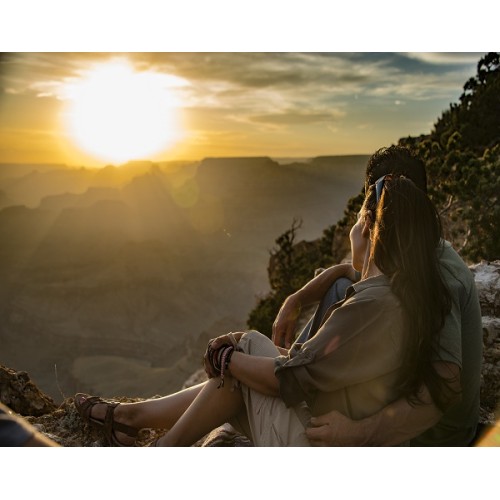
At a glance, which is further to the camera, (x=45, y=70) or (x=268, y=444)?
(x=45, y=70)

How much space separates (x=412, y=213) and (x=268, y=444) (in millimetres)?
1017

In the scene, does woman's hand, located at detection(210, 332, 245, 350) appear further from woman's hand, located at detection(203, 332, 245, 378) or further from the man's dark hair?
the man's dark hair

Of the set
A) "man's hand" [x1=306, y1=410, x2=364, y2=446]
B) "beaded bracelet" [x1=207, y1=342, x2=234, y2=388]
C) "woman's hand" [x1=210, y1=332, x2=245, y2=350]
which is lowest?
"man's hand" [x1=306, y1=410, x2=364, y2=446]

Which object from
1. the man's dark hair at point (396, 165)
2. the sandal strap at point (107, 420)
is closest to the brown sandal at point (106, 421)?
the sandal strap at point (107, 420)

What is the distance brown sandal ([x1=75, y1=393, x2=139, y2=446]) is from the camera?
2895 millimetres

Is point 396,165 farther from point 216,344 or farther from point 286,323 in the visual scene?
point 216,344

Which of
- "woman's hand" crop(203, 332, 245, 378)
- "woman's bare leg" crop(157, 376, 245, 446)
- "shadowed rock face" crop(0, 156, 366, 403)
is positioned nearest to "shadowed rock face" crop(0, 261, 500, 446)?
"woman's bare leg" crop(157, 376, 245, 446)

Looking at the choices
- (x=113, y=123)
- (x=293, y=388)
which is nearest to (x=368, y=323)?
(x=293, y=388)

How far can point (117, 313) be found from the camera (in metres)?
54.2

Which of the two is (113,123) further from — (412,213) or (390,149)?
(412,213)

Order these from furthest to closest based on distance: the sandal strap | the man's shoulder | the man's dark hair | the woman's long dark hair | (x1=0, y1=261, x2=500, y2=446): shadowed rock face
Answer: (x1=0, y1=261, x2=500, y2=446): shadowed rock face → the sandal strap → the man's dark hair → the man's shoulder → the woman's long dark hair

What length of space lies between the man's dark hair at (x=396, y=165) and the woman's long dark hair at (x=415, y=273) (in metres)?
0.58
